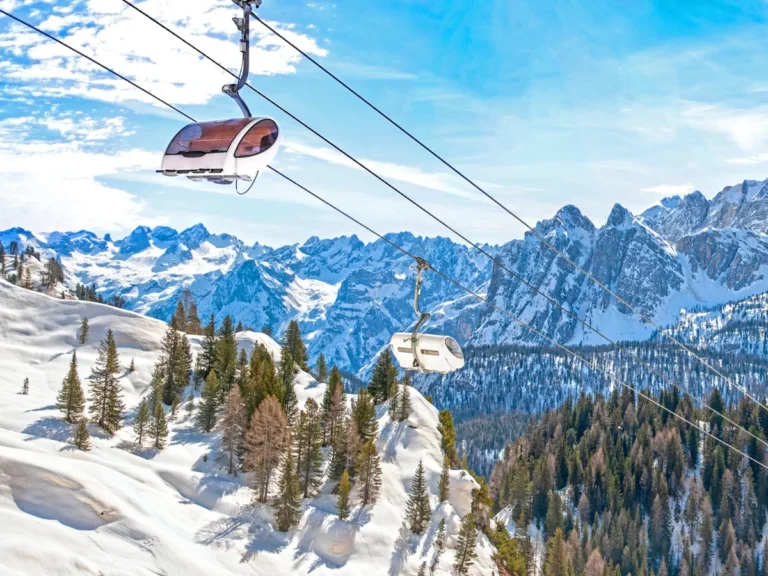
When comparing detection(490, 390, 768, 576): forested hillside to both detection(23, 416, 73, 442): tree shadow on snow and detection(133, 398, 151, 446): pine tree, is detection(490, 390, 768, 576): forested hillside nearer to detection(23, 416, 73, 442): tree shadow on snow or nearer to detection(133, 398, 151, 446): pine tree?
detection(133, 398, 151, 446): pine tree

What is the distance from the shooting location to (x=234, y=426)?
3189 inches

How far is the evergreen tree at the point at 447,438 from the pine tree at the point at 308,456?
873 inches

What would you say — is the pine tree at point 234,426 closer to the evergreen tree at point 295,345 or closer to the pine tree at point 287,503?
the pine tree at point 287,503

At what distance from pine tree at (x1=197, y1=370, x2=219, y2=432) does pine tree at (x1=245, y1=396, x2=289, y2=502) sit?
766 centimetres

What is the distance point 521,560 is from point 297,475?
2952cm

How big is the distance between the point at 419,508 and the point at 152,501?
1143 inches

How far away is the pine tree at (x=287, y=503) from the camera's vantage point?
73.6 metres

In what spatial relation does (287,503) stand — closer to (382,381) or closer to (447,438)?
(447,438)

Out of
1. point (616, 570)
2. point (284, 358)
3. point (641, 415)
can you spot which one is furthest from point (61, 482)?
point (641, 415)

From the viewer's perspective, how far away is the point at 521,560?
8831 cm

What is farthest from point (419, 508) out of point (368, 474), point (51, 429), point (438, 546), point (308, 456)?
point (51, 429)

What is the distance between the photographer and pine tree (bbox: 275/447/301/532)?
73562 mm

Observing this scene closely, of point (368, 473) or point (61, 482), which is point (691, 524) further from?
point (61, 482)

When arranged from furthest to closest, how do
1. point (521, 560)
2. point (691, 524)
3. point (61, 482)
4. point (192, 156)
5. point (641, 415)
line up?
point (641, 415)
point (691, 524)
point (521, 560)
point (61, 482)
point (192, 156)
